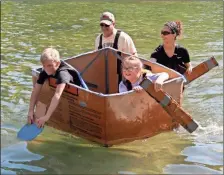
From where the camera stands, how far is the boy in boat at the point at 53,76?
591 cm

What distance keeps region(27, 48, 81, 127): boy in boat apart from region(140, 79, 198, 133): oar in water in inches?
35.5

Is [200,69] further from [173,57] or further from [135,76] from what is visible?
[135,76]

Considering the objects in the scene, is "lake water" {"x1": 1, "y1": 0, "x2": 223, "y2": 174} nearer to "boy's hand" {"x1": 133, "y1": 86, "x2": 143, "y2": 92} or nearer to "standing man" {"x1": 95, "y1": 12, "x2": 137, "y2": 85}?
"boy's hand" {"x1": 133, "y1": 86, "x2": 143, "y2": 92}

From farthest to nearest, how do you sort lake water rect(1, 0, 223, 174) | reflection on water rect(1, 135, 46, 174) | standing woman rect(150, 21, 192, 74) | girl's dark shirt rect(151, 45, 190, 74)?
girl's dark shirt rect(151, 45, 190, 74) → standing woman rect(150, 21, 192, 74) → lake water rect(1, 0, 223, 174) → reflection on water rect(1, 135, 46, 174)

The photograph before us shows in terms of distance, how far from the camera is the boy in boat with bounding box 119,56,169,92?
19.5 ft

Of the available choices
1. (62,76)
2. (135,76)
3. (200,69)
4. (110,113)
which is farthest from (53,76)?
(200,69)

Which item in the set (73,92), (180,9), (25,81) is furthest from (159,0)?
(73,92)

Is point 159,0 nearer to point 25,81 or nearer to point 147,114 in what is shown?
point 25,81

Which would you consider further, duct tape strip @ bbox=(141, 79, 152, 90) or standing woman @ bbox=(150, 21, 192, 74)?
standing woman @ bbox=(150, 21, 192, 74)

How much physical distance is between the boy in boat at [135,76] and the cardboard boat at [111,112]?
14 cm

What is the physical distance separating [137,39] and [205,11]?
5.56 meters

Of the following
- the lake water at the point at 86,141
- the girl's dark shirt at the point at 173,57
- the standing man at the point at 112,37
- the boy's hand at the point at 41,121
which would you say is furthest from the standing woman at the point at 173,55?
the boy's hand at the point at 41,121

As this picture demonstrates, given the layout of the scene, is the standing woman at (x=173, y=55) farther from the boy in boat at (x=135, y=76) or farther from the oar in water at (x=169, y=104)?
the oar in water at (x=169, y=104)

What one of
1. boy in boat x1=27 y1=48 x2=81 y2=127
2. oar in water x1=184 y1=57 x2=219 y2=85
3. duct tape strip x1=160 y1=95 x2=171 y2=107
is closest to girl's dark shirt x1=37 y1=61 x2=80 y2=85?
boy in boat x1=27 y1=48 x2=81 y2=127
